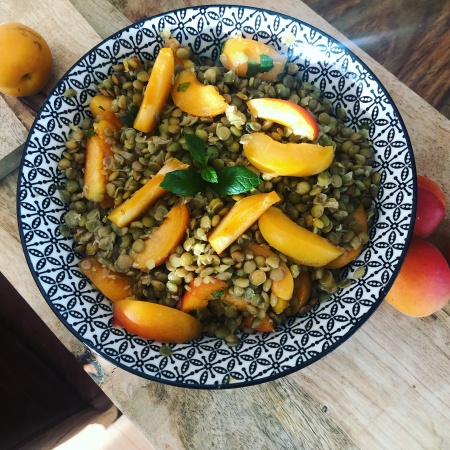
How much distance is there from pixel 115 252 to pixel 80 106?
1.75ft

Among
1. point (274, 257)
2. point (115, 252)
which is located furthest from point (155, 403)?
point (274, 257)

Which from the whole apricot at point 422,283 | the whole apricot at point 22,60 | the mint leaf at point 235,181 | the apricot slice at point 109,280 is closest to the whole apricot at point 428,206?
the whole apricot at point 422,283

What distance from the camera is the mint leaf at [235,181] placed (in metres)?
1.48

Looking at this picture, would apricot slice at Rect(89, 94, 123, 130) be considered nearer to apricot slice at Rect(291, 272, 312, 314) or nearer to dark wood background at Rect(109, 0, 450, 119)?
apricot slice at Rect(291, 272, 312, 314)

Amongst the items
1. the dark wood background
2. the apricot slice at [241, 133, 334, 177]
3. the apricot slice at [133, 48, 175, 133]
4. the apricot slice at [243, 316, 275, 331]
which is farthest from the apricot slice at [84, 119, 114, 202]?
the dark wood background

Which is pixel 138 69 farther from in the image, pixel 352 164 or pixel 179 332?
pixel 179 332

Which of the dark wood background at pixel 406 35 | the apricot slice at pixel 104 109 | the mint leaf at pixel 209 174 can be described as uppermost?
the dark wood background at pixel 406 35

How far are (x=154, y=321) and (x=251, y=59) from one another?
0.91 meters

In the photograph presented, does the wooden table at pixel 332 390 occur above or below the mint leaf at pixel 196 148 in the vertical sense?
below

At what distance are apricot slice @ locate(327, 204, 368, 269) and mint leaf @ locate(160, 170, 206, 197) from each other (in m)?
0.48

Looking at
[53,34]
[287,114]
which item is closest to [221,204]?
[287,114]

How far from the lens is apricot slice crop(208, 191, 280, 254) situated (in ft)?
4.85

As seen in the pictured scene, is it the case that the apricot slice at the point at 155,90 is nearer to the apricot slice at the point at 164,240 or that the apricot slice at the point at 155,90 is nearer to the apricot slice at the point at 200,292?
the apricot slice at the point at 164,240

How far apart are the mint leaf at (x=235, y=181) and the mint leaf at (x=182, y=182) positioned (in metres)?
0.06
